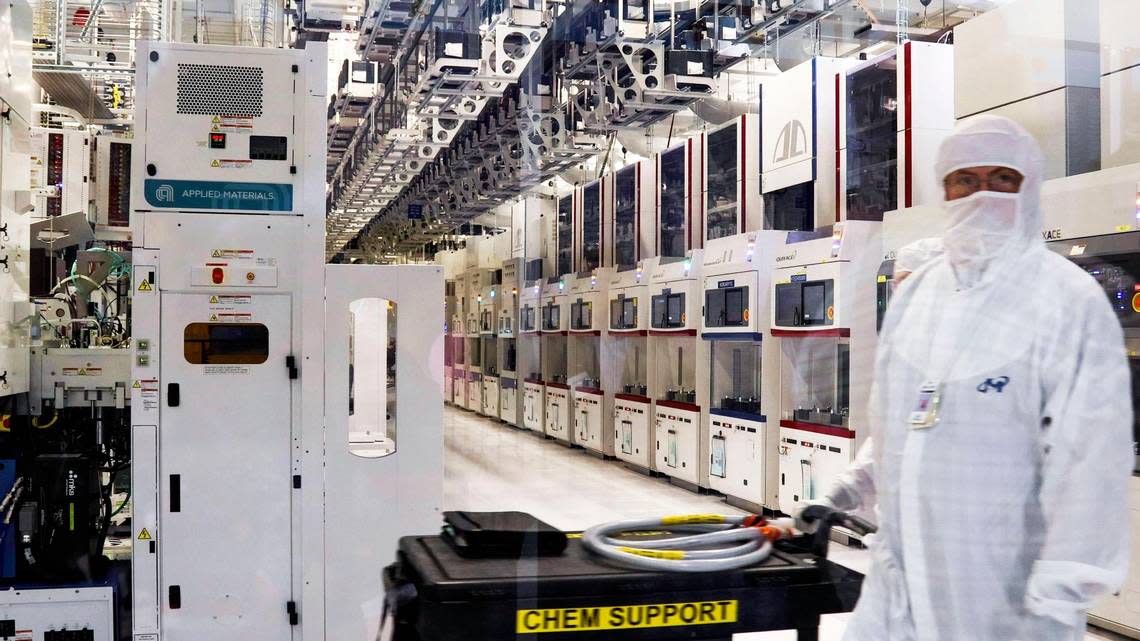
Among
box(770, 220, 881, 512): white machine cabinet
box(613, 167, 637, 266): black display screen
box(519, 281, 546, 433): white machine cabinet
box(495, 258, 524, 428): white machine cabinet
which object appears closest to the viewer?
box(770, 220, 881, 512): white machine cabinet

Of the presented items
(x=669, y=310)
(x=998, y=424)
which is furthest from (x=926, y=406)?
(x=669, y=310)

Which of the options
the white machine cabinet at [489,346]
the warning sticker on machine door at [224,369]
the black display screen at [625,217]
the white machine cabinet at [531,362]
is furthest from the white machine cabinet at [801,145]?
the white machine cabinet at [489,346]

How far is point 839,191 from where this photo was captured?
653cm

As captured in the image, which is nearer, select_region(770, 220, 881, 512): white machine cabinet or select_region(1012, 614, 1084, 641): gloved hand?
select_region(1012, 614, 1084, 641): gloved hand

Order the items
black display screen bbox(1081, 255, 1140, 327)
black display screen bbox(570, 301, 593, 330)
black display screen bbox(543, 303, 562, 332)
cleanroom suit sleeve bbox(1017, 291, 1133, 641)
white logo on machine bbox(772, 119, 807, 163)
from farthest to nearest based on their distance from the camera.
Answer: black display screen bbox(543, 303, 562, 332), black display screen bbox(570, 301, 593, 330), white logo on machine bbox(772, 119, 807, 163), black display screen bbox(1081, 255, 1140, 327), cleanroom suit sleeve bbox(1017, 291, 1133, 641)

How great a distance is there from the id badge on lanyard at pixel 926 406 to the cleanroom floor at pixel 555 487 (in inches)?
157

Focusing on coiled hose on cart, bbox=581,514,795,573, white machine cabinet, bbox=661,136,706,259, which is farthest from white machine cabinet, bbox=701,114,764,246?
coiled hose on cart, bbox=581,514,795,573

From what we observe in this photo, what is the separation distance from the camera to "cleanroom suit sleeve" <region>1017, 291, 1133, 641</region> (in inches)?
61.6

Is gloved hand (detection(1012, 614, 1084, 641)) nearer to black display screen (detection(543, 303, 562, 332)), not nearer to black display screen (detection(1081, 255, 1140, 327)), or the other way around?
black display screen (detection(1081, 255, 1140, 327))

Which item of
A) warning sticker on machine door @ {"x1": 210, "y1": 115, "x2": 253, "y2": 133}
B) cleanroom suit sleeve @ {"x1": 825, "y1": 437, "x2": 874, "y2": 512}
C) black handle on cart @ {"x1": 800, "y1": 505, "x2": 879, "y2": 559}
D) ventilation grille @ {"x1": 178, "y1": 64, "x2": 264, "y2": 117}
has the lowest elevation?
black handle on cart @ {"x1": 800, "y1": 505, "x2": 879, "y2": 559}

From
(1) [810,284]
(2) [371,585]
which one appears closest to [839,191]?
(1) [810,284]

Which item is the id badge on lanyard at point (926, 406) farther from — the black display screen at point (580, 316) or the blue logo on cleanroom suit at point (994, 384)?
the black display screen at point (580, 316)

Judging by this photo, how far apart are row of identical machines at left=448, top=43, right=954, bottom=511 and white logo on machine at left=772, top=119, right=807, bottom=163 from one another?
0.02 metres

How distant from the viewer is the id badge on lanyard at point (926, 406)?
178 centimetres
